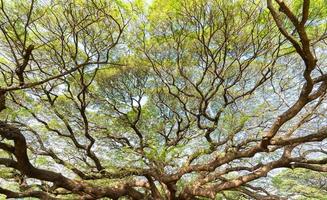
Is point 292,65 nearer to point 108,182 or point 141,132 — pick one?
point 141,132

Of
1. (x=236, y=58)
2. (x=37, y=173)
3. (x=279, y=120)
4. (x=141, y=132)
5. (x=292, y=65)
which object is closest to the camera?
(x=279, y=120)

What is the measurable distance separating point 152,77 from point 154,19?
1.50 m

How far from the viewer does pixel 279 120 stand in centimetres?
344

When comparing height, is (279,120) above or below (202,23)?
below

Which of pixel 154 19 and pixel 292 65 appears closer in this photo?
pixel 154 19

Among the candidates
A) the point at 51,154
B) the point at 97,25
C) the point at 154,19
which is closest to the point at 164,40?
the point at 154,19

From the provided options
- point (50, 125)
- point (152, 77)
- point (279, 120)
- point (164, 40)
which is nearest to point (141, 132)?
point (152, 77)

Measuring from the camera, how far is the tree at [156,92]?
13.5ft

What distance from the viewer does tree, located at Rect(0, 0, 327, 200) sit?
4.11 m

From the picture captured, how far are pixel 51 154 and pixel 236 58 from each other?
341 centimetres

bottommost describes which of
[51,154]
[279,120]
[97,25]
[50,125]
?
[279,120]

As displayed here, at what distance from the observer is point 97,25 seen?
4539mm

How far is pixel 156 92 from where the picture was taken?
635 centimetres

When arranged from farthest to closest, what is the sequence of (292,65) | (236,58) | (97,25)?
(292,65)
(236,58)
(97,25)
